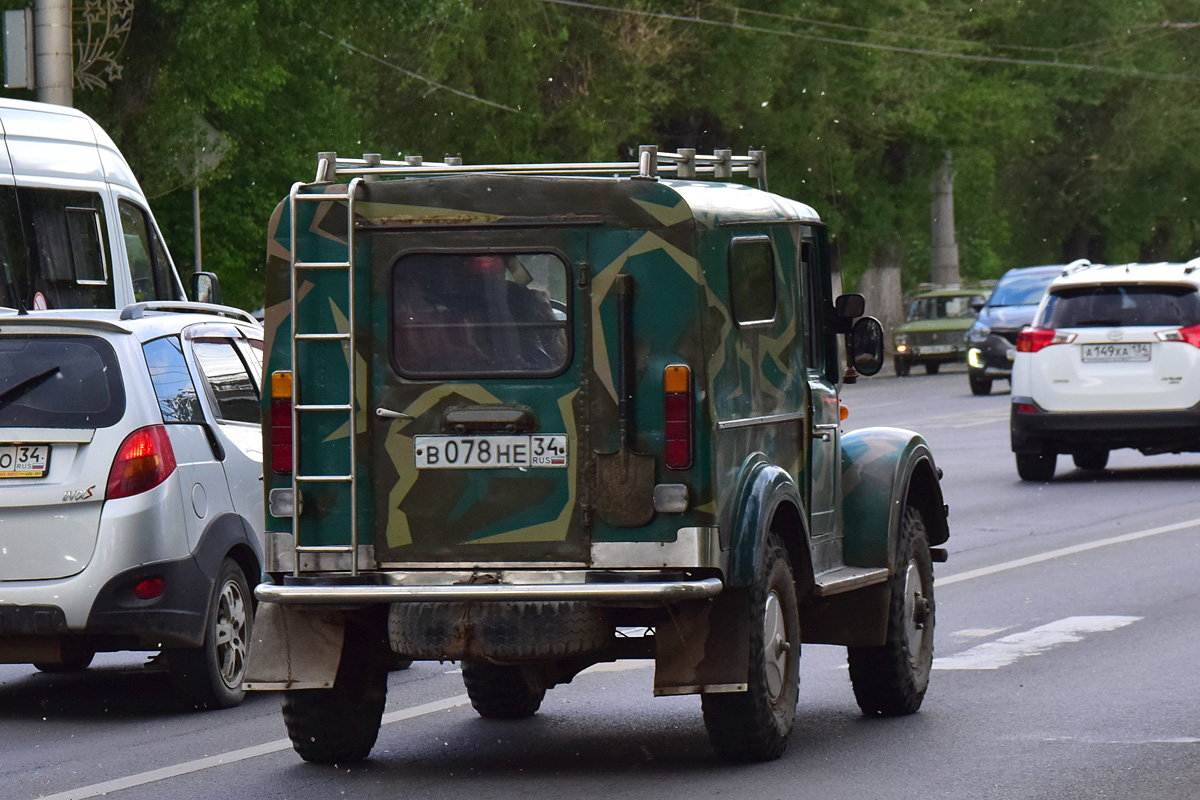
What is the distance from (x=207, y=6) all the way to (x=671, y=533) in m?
20.8

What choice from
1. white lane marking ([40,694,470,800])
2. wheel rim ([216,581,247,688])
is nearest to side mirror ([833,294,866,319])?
white lane marking ([40,694,470,800])

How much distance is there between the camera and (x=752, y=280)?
26.4ft

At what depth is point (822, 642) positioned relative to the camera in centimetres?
891

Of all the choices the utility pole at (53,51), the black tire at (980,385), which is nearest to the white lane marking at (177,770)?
the utility pole at (53,51)

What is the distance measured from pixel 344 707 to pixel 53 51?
38.9 feet

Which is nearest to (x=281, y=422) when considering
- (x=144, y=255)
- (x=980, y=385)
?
(x=144, y=255)

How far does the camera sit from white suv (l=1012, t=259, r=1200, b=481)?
66.0 ft

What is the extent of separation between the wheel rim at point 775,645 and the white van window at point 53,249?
728 cm

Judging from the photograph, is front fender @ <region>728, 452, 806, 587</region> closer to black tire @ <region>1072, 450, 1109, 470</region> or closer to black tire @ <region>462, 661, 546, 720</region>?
black tire @ <region>462, 661, 546, 720</region>

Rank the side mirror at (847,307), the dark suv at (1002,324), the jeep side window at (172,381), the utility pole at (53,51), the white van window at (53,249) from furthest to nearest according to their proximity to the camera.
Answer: the dark suv at (1002,324) → the utility pole at (53,51) → the white van window at (53,249) → the jeep side window at (172,381) → the side mirror at (847,307)

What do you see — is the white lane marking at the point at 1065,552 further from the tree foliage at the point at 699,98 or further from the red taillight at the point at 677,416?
the tree foliage at the point at 699,98

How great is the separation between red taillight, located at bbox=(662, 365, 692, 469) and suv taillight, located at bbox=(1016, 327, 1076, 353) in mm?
13387

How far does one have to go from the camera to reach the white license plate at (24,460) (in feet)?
30.0

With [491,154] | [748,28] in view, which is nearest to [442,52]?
[491,154]
